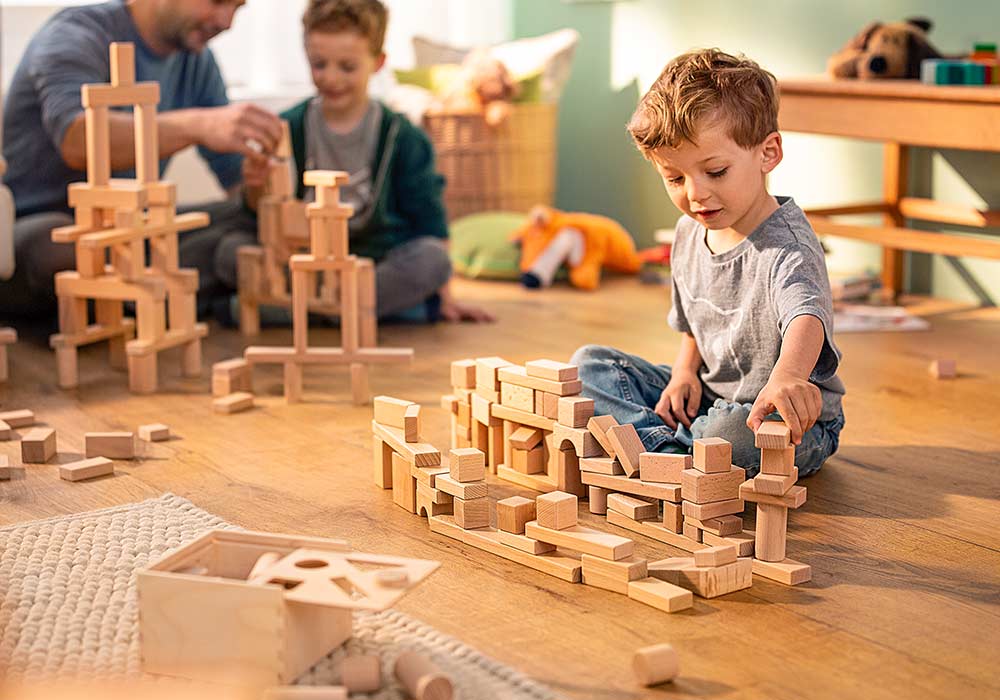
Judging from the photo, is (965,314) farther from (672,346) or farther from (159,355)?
(159,355)

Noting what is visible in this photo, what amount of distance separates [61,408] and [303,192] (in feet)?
3.00

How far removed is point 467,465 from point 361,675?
0.39m

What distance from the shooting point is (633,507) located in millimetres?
1471

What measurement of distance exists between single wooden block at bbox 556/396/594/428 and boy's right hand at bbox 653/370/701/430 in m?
0.19

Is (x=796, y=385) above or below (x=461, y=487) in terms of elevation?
above

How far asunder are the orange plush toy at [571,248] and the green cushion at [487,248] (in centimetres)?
4

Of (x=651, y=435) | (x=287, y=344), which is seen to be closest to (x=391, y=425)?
(x=651, y=435)

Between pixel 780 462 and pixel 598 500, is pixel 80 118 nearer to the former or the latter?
pixel 598 500

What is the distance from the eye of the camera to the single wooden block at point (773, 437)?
1.30 metres

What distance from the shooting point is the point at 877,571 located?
1355 mm

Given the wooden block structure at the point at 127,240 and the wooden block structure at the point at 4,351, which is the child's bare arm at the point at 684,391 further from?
the wooden block structure at the point at 4,351

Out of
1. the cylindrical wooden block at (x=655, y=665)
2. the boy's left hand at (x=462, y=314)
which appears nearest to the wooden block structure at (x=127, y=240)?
the boy's left hand at (x=462, y=314)

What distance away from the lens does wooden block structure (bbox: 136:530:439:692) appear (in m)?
1.04

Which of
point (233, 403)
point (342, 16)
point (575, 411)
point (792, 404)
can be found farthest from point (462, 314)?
point (792, 404)
